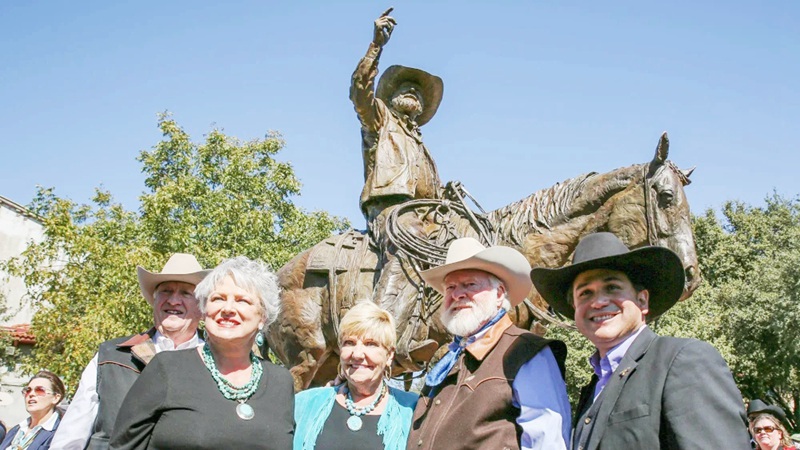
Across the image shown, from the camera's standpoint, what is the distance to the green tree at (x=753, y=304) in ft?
75.8

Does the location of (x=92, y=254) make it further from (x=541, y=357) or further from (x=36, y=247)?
(x=541, y=357)

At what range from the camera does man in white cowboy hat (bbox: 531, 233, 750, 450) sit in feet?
8.13

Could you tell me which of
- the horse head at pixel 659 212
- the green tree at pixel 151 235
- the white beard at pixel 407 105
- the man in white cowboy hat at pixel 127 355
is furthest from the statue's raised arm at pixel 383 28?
the green tree at pixel 151 235

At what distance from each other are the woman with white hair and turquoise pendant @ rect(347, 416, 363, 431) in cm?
32

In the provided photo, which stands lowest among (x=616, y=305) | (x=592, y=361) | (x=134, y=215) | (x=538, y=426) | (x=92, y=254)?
(x=538, y=426)

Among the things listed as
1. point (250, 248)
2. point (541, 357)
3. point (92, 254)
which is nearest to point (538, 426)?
point (541, 357)

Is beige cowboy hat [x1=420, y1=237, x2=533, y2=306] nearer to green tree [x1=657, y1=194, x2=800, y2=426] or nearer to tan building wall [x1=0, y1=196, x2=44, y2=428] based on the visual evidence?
green tree [x1=657, y1=194, x2=800, y2=426]

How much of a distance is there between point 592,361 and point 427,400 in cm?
81

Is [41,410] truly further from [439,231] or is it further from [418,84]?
[418,84]

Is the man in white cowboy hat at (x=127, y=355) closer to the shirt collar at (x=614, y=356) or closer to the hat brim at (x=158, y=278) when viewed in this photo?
the hat brim at (x=158, y=278)

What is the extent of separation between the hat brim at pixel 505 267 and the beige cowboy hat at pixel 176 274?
1.27 meters

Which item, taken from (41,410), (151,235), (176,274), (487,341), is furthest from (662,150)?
(151,235)

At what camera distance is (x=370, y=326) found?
11.6 ft

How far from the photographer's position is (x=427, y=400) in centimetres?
347
